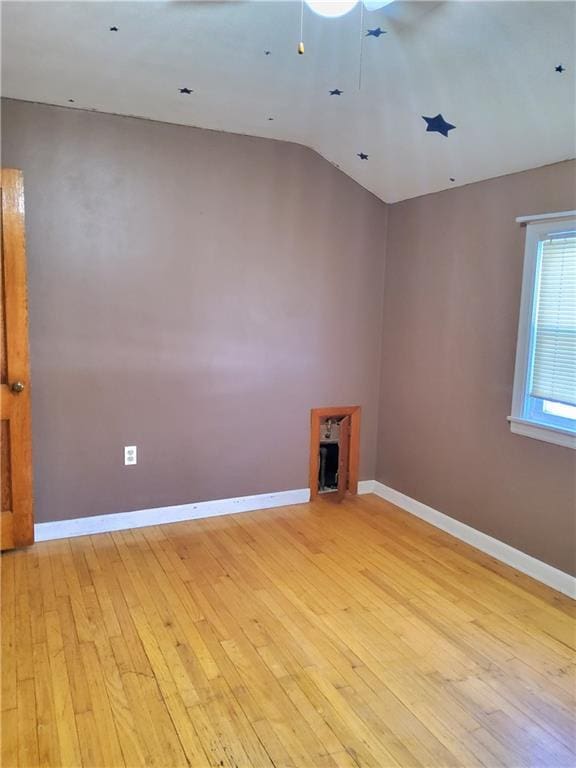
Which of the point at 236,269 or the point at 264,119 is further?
the point at 236,269

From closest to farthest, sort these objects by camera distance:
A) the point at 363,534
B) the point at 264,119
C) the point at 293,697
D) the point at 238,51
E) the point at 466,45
Answer: the point at 293,697 < the point at 466,45 < the point at 238,51 < the point at 264,119 < the point at 363,534

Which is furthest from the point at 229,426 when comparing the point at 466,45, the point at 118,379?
the point at 466,45

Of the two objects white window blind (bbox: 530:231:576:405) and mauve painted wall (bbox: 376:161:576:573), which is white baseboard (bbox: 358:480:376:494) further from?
white window blind (bbox: 530:231:576:405)

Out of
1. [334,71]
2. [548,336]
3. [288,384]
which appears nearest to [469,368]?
[548,336]

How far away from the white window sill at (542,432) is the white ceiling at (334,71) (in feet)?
4.26

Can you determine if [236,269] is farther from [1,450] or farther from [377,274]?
[1,450]

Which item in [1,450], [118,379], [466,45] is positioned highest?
[466,45]

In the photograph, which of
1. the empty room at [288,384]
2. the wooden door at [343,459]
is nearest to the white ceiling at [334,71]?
Result: the empty room at [288,384]

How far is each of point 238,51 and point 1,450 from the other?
88.9 inches

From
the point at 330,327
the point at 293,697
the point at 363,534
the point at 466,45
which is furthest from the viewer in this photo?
the point at 330,327

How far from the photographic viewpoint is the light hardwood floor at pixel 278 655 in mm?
1772

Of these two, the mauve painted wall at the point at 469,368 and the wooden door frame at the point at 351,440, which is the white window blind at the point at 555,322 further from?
the wooden door frame at the point at 351,440

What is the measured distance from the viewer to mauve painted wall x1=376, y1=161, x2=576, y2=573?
111 inches

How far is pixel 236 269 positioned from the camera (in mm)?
3477
